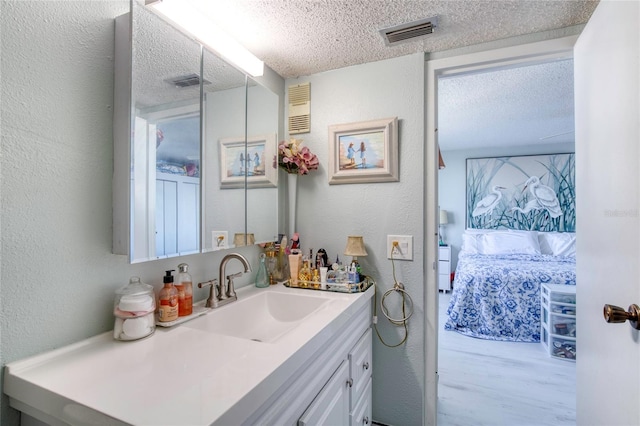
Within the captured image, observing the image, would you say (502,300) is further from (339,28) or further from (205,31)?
(205,31)

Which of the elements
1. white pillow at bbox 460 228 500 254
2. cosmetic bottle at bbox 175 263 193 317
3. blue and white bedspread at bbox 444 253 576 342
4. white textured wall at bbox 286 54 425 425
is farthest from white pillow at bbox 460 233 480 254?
cosmetic bottle at bbox 175 263 193 317

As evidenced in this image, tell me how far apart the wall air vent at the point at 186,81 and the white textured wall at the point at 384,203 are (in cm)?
80

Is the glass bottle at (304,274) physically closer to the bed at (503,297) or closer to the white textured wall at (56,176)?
the white textured wall at (56,176)

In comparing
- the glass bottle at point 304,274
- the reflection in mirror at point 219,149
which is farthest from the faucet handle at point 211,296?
the glass bottle at point 304,274

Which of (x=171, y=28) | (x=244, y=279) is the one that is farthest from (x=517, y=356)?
(x=171, y=28)

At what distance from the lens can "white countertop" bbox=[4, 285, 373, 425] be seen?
0.62m

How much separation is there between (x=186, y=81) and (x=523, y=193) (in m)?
4.87

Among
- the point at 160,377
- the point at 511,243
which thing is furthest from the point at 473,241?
the point at 160,377

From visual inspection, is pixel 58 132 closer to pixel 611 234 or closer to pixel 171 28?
pixel 171 28

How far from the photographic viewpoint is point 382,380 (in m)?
1.72

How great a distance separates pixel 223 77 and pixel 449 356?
9.11 feet

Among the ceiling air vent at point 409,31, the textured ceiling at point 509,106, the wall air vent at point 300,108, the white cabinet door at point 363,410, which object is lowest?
the white cabinet door at point 363,410

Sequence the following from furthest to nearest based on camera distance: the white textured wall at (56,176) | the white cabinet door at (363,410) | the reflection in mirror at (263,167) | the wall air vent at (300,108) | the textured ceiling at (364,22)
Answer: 1. the wall air vent at (300,108)
2. the reflection in mirror at (263,167)
3. the white cabinet door at (363,410)
4. the textured ceiling at (364,22)
5. the white textured wall at (56,176)

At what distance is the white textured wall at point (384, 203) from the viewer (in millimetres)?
1653
